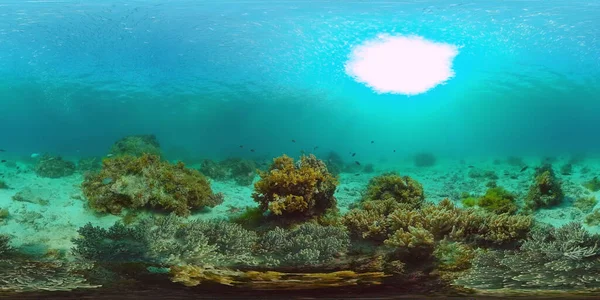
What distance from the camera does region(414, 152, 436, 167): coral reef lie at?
3820 millimetres

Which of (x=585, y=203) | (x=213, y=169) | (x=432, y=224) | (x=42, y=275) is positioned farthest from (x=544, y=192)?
(x=42, y=275)

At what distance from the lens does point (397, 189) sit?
3.94m

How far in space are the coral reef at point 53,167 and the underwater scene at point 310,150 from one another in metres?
0.02

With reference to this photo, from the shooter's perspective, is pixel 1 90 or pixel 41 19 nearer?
pixel 1 90

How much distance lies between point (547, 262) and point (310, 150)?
207cm

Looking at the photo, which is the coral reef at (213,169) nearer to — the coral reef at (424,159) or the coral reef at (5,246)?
the coral reef at (424,159)

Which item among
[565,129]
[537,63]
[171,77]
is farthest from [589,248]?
[171,77]

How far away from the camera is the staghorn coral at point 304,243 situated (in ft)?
13.0

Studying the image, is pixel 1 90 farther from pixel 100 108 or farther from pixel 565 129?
pixel 565 129

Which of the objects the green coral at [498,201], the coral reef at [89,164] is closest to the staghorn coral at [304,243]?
the green coral at [498,201]

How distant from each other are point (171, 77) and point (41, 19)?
54.8 inches

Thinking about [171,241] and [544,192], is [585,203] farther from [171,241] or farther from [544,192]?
[171,241]

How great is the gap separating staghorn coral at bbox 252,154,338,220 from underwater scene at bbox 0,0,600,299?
0.01 metres

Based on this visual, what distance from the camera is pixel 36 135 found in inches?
147
